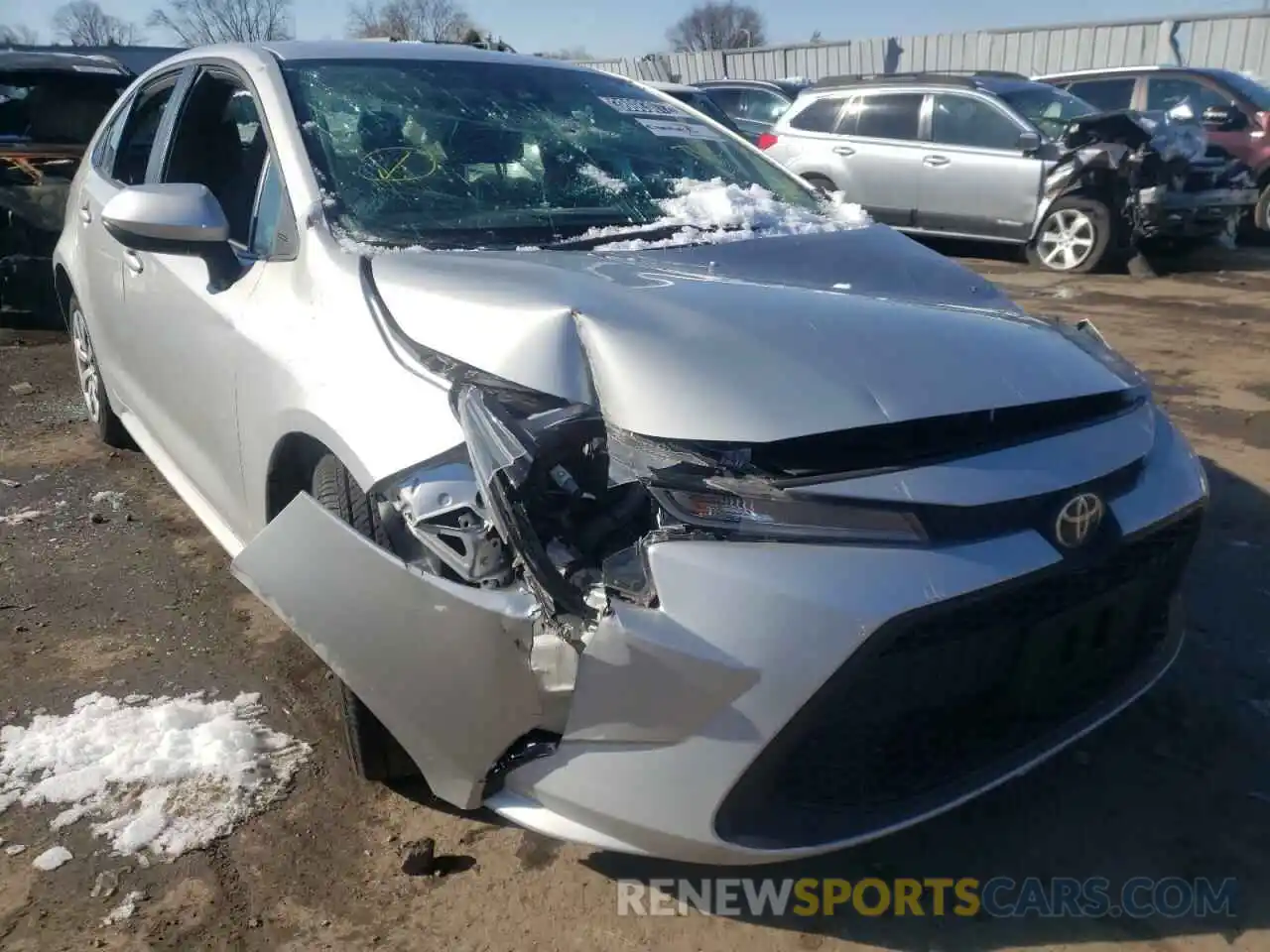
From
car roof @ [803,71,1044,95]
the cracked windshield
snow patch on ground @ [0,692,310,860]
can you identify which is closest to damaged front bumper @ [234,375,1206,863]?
snow patch on ground @ [0,692,310,860]

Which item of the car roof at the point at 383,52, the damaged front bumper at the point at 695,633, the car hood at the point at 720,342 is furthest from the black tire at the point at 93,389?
the damaged front bumper at the point at 695,633

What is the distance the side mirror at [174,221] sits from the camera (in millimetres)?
2557

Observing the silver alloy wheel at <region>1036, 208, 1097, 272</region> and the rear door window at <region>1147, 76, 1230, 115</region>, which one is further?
the rear door window at <region>1147, 76, 1230, 115</region>

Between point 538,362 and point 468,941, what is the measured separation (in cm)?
110

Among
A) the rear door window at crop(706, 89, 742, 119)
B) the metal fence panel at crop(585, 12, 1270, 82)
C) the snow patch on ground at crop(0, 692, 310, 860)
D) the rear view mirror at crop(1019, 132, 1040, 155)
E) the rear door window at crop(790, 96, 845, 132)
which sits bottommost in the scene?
the snow patch on ground at crop(0, 692, 310, 860)

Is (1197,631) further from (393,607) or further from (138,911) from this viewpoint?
(138,911)

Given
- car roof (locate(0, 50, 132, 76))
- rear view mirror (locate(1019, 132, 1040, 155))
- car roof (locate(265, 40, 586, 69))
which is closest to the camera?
car roof (locate(265, 40, 586, 69))

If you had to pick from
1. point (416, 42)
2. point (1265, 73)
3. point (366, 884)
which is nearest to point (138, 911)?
point (366, 884)

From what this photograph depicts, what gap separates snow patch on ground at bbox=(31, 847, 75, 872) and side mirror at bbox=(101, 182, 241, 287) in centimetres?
135

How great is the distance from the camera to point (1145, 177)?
8992 millimetres

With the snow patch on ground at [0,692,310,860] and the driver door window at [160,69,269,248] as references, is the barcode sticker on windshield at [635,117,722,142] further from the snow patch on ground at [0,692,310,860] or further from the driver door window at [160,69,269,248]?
the snow patch on ground at [0,692,310,860]

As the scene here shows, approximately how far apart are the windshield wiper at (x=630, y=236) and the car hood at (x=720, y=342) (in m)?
0.16

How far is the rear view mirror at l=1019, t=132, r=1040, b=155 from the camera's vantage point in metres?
9.17

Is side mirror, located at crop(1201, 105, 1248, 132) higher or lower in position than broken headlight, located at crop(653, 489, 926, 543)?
higher
